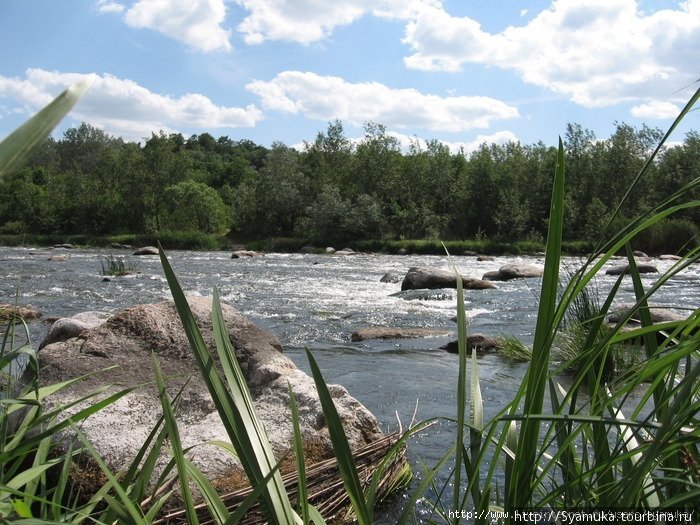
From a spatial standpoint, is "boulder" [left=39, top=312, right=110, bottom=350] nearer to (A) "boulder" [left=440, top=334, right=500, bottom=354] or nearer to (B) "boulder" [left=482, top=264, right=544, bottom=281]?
(A) "boulder" [left=440, top=334, right=500, bottom=354]

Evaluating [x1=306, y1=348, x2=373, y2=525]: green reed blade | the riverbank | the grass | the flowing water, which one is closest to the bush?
the riverbank

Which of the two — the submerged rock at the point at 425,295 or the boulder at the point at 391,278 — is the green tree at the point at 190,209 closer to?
the boulder at the point at 391,278

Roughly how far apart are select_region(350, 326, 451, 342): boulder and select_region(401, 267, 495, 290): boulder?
5.94 meters

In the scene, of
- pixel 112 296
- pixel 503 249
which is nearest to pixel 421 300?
pixel 112 296

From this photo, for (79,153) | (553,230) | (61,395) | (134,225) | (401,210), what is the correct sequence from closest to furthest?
1. (553,230)
2. (61,395)
3. (401,210)
4. (134,225)
5. (79,153)

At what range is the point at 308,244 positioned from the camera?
39719mm

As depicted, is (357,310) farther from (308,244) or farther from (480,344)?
(308,244)

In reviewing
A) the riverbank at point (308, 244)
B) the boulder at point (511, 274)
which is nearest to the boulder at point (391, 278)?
the boulder at point (511, 274)

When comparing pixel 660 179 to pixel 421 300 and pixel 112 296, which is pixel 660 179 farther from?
pixel 112 296

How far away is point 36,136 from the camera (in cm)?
35

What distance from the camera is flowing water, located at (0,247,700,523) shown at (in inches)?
230

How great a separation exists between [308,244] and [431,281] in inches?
955

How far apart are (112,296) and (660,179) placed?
127 ft

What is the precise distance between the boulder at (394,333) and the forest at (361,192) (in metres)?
30.4
